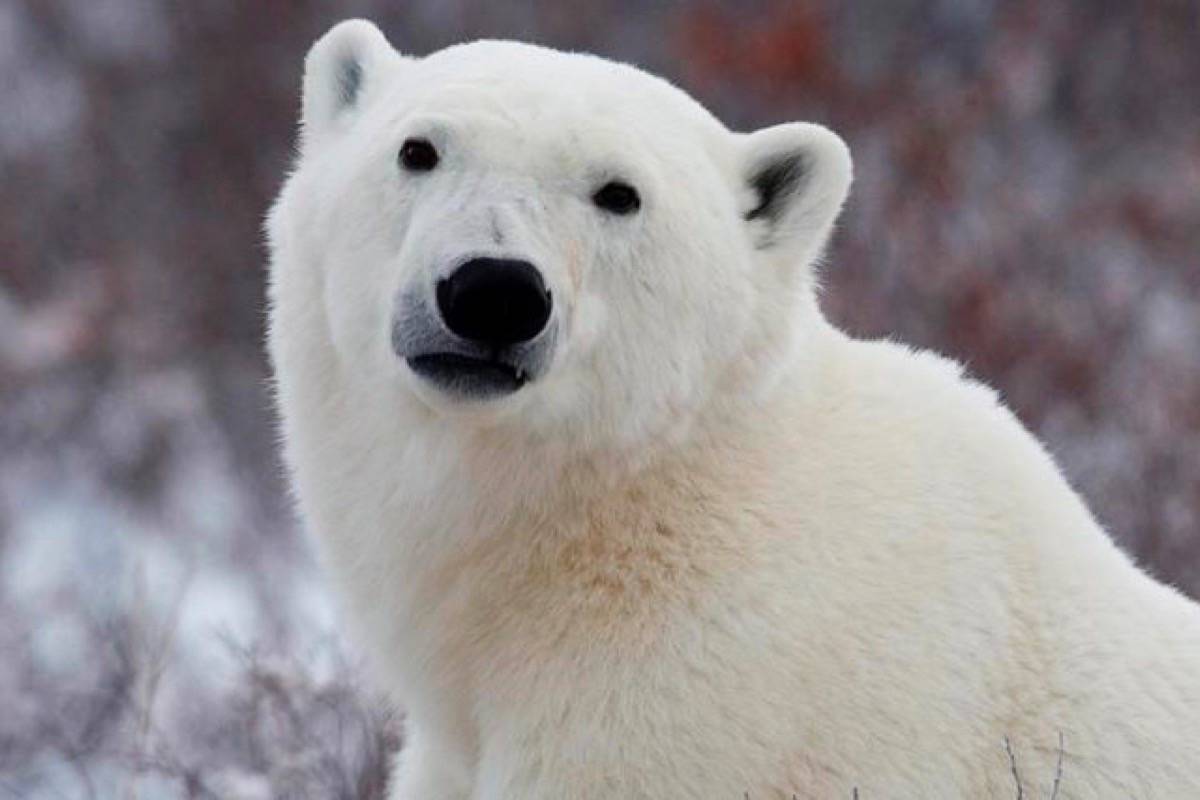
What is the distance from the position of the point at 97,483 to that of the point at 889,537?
9502 mm

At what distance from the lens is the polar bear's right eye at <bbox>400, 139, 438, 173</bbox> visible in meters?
3.54

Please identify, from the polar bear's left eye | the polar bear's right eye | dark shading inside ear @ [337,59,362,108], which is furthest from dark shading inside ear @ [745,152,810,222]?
dark shading inside ear @ [337,59,362,108]

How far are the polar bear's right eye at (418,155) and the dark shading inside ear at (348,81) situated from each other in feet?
1.30

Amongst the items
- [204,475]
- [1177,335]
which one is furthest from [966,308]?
[204,475]

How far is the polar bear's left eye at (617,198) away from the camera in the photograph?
3.54 meters

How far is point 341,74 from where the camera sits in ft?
12.9

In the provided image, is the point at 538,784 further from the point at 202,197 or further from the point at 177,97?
the point at 177,97

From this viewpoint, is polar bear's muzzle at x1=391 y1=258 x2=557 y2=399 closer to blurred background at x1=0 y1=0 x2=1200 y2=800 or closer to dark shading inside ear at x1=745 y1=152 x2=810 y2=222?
dark shading inside ear at x1=745 y1=152 x2=810 y2=222

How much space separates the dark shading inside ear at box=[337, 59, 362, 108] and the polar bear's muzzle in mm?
629

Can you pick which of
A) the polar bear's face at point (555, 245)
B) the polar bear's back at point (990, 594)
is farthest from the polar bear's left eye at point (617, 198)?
the polar bear's back at point (990, 594)

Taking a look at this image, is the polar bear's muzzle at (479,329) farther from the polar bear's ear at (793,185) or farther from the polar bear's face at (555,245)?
the polar bear's ear at (793,185)

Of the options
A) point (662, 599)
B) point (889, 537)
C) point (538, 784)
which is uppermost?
point (889, 537)

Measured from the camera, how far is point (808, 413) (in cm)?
363

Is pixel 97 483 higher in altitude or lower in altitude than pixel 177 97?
lower
